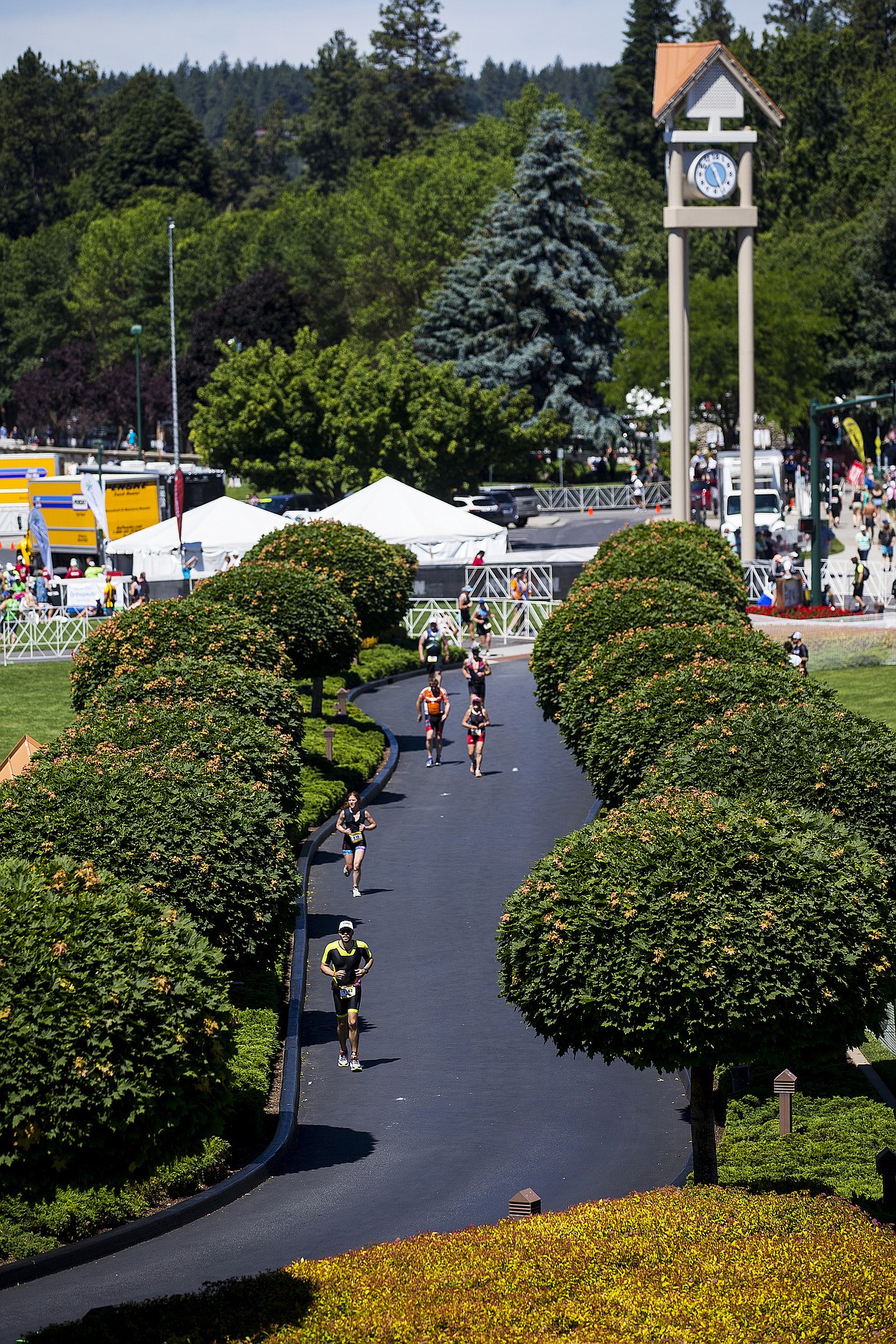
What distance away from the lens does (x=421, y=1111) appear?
16.4m

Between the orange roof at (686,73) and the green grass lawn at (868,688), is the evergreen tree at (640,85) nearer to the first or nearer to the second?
the orange roof at (686,73)

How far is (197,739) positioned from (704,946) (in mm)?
7727

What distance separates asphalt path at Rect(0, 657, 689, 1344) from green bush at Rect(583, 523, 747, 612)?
4384 mm

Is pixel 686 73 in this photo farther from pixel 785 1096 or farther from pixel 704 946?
pixel 704 946

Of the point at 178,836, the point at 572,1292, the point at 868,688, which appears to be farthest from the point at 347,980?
the point at 868,688

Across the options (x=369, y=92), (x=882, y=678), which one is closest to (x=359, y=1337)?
(x=882, y=678)

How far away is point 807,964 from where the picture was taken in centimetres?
1217

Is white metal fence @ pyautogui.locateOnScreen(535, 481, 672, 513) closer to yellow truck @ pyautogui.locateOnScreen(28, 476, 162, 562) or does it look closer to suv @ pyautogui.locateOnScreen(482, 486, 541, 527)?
suv @ pyautogui.locateOnScreen(482, 486, 541, 527)

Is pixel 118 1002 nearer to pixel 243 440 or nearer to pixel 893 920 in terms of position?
pixel 893 920

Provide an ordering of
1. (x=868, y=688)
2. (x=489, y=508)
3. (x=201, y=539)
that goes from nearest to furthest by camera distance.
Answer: (x=868, y=688), (x=201, y=539), (x=489, y=508)

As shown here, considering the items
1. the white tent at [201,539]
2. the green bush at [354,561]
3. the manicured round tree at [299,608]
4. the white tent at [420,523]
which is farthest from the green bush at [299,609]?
the white tent at [201,539]

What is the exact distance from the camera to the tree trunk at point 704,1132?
42.7ft

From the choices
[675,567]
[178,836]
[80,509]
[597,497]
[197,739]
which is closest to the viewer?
[178,836]

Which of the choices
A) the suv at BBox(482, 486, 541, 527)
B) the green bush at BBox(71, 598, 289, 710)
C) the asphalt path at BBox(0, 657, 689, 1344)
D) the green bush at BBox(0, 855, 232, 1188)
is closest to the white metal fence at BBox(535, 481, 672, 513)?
the suv at BBox(482, 486, 541, 527)
